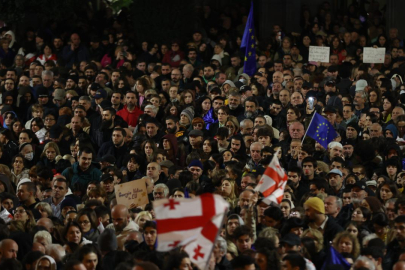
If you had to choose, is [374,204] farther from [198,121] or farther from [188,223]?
[198,121]

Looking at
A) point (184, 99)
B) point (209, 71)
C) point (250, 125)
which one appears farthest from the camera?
point (209, 71)

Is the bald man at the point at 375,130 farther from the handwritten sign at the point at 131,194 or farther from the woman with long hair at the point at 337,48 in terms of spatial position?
the woman with long hair at the point at 337,48

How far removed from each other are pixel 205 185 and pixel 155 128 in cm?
304

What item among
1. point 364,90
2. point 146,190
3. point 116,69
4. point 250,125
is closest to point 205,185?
point 146,190

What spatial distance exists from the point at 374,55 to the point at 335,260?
11.6 meters

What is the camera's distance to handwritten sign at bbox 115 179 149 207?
1451 centimetres

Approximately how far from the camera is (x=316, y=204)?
13109 millimetres

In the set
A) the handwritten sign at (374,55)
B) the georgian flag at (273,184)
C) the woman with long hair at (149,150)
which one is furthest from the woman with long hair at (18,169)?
the handwritten sign at (374,55)

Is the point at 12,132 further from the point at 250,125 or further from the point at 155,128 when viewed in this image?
the point at 250,125

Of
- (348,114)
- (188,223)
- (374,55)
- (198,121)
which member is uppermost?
(188,223)

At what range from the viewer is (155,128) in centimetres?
1797

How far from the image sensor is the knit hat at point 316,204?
13.1 meters

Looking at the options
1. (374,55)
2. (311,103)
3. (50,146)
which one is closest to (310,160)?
(311,103)

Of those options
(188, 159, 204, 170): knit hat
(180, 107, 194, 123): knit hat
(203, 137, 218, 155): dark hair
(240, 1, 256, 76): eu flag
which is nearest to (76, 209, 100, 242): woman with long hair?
(188, 159, 204, 170): knit hat
